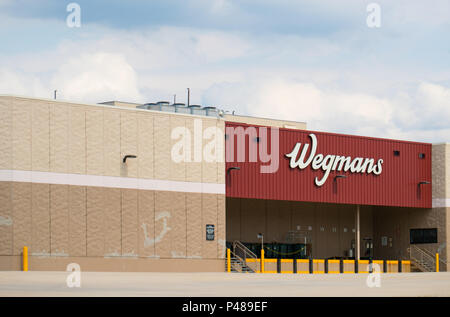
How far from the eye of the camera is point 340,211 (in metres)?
60.5

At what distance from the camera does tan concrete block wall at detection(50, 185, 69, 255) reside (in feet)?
135

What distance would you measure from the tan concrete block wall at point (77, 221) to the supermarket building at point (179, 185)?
5 cm

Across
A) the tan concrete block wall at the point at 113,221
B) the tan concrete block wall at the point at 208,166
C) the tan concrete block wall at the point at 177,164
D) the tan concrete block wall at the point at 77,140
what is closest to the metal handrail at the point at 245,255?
the tan concrete block wall at the point at 208,166

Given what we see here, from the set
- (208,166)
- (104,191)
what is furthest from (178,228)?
(104,191)

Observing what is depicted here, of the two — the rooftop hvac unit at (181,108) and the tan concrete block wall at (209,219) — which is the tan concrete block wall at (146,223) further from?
the rooftop hvac unit at (181,108)

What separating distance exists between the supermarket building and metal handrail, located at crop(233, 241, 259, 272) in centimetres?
120

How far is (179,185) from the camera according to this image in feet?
151

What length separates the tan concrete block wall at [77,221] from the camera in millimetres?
41750

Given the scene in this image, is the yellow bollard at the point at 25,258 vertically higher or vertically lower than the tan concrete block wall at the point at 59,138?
lower

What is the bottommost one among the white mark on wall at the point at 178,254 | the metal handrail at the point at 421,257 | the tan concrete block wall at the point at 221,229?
the metal handrail at the point at 421,257

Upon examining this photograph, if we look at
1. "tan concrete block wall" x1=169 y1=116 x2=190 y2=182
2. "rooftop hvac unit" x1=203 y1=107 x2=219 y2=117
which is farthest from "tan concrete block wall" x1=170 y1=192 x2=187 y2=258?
"rooftop hvac unit" x1=203 y1=107 x2=219 y2=117

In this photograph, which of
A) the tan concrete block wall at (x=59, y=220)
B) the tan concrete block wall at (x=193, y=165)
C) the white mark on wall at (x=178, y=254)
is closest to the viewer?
the tan concrete block wall at (x=59, y=220)
